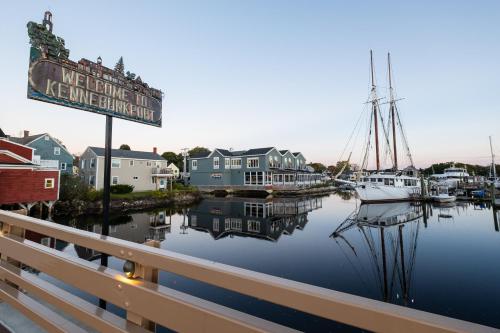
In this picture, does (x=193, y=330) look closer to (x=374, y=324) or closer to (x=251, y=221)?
(x=374, y=324)

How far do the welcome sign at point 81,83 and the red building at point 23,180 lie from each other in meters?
21.2

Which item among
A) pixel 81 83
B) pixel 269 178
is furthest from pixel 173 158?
pixel 81 83

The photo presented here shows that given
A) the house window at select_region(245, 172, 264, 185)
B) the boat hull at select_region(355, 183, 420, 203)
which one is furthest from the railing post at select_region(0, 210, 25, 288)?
the house window at select_region(245, 172, 264, 185)

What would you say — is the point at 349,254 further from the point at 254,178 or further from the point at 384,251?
the point at 254,178

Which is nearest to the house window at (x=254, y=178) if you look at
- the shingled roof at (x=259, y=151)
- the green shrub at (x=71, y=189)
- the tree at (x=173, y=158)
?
the shingled roof at (x=259, y=151)

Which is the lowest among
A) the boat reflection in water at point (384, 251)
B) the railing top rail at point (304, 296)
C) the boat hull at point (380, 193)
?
the boat reflection in water at point (384, 251)

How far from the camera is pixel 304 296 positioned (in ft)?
3.64

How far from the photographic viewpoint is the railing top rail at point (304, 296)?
0.90 metres

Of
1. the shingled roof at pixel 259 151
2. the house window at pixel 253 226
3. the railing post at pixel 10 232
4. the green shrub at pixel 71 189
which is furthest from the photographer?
the shingled roof at pixel 259 151

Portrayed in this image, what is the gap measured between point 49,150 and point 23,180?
58.4 feet

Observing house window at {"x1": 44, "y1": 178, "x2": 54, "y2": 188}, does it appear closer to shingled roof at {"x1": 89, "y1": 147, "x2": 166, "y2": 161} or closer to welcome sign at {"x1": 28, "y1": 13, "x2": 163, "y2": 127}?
shingled roof at {"x1": 89, "y1": 147, "x2": 166, "y2": 161}

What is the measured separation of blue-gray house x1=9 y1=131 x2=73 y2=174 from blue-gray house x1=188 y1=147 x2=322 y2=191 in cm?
Result: 2330

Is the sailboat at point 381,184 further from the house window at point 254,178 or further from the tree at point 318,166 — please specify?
the tree at point 318,166

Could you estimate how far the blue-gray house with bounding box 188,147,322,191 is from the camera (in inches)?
1945
